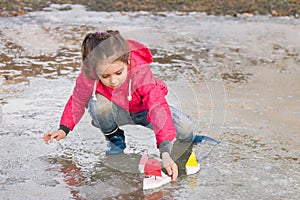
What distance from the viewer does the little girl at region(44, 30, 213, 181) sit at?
3225 mm

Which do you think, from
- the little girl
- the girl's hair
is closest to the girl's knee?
the little girl

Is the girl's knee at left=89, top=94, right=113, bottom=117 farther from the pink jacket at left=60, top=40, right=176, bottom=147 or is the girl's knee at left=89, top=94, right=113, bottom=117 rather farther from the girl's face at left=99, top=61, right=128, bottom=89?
the girl's face at left=99, top=61, right=128, bottom=89

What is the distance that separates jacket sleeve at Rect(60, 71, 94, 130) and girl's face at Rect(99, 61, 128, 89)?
200 mm

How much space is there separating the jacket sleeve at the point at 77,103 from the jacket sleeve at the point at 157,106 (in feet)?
1.09

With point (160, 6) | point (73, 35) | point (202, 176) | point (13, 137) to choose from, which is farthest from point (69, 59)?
point (160, 6)

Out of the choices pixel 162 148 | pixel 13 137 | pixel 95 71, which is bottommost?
pixel 13 137

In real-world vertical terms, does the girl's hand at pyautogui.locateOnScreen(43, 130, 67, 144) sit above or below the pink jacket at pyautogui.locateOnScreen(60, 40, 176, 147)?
below

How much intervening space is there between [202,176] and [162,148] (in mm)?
370

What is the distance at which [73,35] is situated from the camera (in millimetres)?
7672

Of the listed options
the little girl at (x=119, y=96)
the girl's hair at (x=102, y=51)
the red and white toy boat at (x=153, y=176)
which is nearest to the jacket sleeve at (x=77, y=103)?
the little girl at (x=119, y=96)

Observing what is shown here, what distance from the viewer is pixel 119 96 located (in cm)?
354

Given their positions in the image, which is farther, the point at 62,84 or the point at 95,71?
the point at 62,84

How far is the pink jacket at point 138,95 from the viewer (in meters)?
3.26

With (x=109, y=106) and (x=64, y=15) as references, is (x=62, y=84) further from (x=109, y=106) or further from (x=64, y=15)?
(x=64, y=15)
